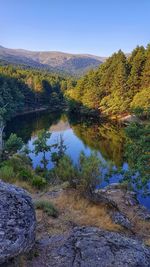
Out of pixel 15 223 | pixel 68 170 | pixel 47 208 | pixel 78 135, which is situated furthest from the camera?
pixel 78 135

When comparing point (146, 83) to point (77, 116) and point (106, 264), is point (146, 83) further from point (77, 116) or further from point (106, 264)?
point (106, 264)

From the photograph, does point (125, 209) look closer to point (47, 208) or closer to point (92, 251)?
point (47, 208)

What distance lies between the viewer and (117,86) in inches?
2613

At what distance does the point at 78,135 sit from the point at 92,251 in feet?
135

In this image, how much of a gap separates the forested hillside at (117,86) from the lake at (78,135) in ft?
19.9

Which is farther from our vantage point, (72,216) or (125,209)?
(125,209)

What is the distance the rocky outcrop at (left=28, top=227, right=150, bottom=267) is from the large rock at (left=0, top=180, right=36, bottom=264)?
84 centimetres

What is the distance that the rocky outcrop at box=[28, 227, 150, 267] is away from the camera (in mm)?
7344

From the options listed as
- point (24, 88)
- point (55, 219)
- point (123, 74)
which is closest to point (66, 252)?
point (55, 219)

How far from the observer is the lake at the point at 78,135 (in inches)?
1358

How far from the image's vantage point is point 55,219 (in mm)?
10492

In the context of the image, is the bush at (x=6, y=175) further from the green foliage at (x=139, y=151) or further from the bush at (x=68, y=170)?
the green foliage at (x=139, y=151)

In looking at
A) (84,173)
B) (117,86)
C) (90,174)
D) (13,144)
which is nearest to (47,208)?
(84,173)

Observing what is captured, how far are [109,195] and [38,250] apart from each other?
11.4 m
